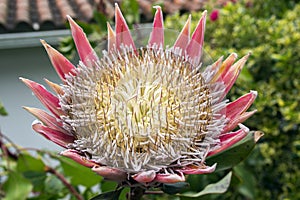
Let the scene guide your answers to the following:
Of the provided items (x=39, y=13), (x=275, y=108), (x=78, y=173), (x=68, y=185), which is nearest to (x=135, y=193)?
(x=68, y=185)

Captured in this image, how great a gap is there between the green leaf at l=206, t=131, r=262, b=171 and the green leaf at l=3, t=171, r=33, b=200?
1.92 feet

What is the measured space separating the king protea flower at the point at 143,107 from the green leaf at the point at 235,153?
8 cm

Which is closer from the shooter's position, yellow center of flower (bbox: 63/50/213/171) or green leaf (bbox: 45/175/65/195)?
yellow center of flower (bbox: 63/50/213/171)

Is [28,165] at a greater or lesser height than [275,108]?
greater

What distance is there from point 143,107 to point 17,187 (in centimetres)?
62

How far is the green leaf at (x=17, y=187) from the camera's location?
1.28 metres

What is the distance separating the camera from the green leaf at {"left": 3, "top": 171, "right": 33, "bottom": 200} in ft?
4.19

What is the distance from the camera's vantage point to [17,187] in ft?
4.25

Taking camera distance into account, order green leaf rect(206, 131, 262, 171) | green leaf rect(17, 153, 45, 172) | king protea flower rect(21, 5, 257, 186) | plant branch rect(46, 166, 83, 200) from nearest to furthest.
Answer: king protea flower rect(21, 5, 257, 186), green leaf rect(206, 131, 262, 171), plant branch rect(46, 166, 83, 200), green leaf rect(17, 153, 45, 172)

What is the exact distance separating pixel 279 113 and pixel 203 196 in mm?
1612

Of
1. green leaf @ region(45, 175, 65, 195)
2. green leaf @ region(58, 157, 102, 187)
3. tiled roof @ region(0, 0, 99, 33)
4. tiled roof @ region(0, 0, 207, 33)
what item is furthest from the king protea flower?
tiled roof @ region(0, 0, 99, 33)

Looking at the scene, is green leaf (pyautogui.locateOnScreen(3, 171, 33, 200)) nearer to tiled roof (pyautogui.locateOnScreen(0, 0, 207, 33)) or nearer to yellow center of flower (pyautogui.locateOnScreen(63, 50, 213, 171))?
yellow center of flower (pyautogui.locateOnScreen(63, 50, 213, 171))

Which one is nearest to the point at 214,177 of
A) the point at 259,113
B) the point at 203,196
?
the point at 259,113

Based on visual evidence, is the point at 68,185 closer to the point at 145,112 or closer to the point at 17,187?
the point at 17,187
